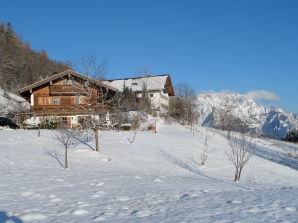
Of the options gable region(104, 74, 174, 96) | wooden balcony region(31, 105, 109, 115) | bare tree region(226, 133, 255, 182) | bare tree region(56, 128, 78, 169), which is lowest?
bare tree region(226, 133, 255, 182)

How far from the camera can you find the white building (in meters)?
48.5

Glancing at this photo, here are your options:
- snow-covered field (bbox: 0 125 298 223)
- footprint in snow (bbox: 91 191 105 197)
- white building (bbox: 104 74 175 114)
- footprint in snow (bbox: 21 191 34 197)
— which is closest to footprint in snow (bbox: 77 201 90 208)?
snow-covered field (bbox: 0 125 298 223)

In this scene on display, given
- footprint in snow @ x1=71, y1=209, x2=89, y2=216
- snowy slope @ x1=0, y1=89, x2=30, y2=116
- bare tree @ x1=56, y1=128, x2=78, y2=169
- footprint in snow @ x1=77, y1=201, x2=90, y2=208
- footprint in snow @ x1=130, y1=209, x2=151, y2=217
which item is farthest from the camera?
snowy slope @ x1=0, y1=89, x2=30, y2=116

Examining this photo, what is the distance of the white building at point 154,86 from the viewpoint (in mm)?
48531

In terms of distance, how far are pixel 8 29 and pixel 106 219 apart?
80.6m

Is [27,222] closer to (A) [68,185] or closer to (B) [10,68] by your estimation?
(A) [68,185]

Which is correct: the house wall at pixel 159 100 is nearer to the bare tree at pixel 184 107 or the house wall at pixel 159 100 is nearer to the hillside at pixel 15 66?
the bare tree at pixel 184 107

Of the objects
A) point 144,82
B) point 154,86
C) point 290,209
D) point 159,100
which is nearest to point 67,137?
point 290,209

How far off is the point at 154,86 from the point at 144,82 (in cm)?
255

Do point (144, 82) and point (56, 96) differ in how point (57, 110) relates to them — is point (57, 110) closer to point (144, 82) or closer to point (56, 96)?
point (56, 96)

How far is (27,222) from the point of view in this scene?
507 cm

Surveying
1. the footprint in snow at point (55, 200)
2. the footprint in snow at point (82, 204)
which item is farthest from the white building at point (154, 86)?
the footprint in snow at point (82, 204)

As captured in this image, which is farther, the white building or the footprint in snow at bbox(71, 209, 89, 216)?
the white building

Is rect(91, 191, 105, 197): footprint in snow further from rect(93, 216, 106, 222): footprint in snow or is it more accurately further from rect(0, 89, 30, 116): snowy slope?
rect(0, 89, 30, 116): snowy slope
